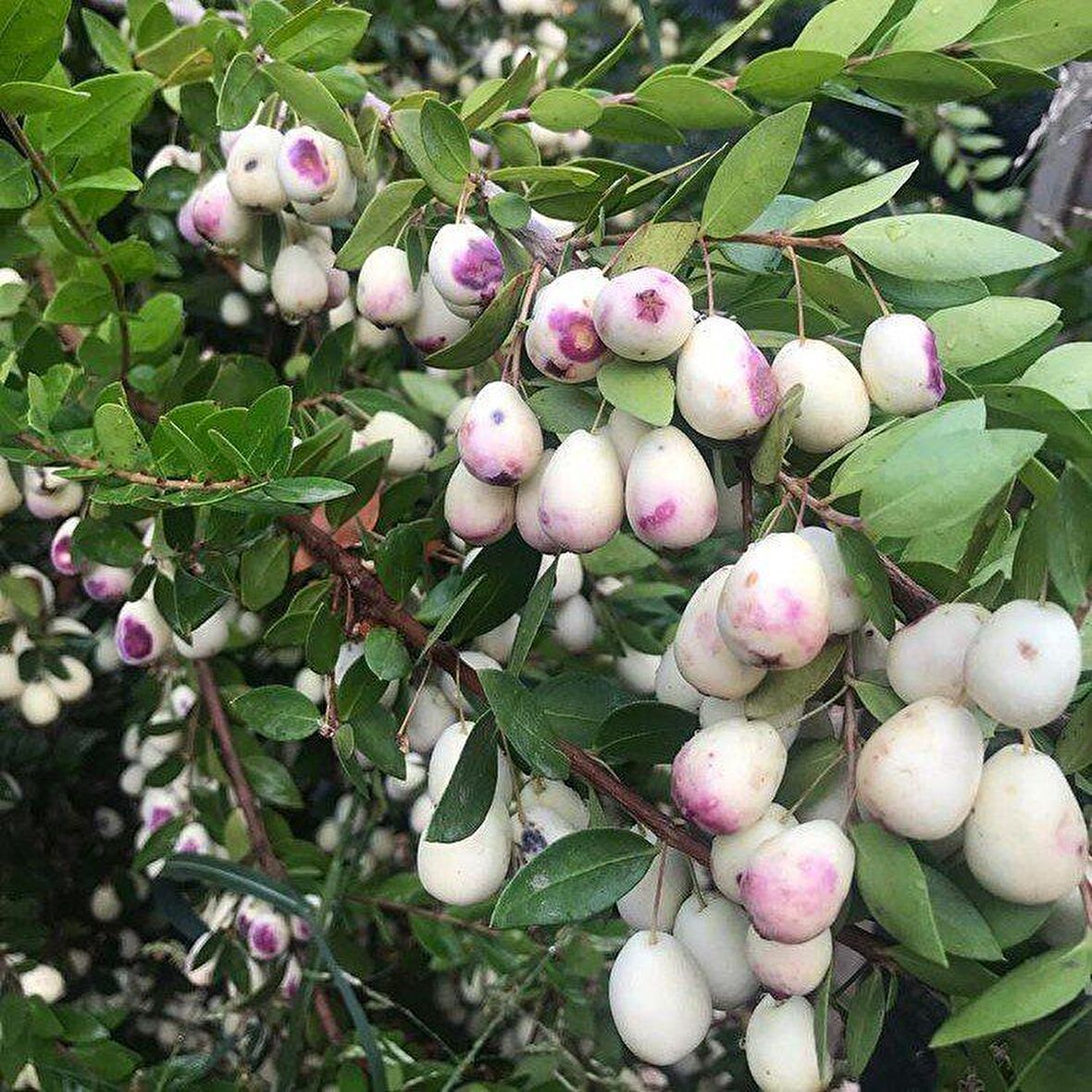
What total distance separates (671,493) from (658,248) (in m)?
0.10

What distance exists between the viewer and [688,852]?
1.50 feet

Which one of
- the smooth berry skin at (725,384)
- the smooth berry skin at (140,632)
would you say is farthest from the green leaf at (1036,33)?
the smooth berry skin at (140,632)

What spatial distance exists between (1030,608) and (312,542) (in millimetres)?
366

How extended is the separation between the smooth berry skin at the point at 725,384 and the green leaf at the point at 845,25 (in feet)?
0.59

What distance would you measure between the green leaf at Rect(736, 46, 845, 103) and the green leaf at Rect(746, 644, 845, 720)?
0.84ft

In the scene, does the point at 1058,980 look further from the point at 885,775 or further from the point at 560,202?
the point at 560,202

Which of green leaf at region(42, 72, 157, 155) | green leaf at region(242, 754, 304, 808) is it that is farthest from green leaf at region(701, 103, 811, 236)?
green leaf at region(242, 754, 304, 808)

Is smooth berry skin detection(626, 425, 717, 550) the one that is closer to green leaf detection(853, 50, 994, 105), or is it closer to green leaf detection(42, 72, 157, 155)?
green leaf detection(853, 50, 994, 105)

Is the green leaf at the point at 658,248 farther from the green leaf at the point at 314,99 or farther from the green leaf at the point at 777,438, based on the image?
the green leaf at the point at 314,99

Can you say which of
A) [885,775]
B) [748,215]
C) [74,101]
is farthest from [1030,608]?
[74,101]

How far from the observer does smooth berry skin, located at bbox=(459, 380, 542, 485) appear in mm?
470

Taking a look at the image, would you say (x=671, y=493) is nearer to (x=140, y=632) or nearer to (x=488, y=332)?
(x=488, y=332)

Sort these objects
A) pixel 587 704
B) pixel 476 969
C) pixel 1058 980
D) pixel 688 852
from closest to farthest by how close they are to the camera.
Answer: pixel 1058 980 → pixel 688 852 → pixel 587 704 → pixel 476 969

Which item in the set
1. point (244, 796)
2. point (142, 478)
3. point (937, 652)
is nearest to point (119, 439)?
point (142, 478)
